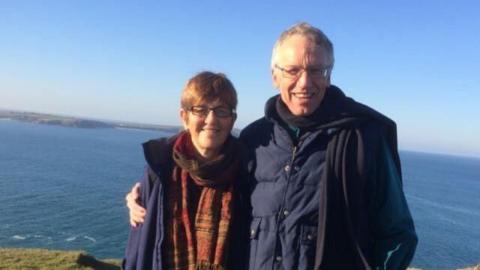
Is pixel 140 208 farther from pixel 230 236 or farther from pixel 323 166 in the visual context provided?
pixel 323 166

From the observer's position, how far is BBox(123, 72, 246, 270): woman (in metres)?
3.97

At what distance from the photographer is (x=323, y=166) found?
355 centimetres

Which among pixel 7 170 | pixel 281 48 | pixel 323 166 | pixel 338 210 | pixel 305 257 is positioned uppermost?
pixel 281 48

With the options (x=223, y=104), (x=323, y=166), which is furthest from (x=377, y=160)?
(x=223, y=104)

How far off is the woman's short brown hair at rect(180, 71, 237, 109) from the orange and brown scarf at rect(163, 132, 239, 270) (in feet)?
1.43

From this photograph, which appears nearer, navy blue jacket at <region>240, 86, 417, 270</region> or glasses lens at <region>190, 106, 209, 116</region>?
navy blue jacket at <region>240, 86, 417, 270</region>

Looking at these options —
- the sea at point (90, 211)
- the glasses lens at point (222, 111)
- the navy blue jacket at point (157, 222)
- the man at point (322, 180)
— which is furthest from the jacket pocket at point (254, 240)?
the sea at point (90, 211)

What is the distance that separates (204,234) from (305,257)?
0.93 meters

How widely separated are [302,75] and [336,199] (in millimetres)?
973

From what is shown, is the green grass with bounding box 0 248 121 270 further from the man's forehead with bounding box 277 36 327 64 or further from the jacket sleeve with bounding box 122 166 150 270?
the man's forehead with bounding box 277 36 327 64

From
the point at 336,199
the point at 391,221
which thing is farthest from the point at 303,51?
the point at 391,221

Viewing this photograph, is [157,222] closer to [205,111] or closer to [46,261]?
[205,111]

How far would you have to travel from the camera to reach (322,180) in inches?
136

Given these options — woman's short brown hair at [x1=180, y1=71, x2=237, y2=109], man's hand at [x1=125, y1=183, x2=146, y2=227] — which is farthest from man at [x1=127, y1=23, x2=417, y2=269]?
man's hand at [x1=125, y1=183, x2=146, y2=227]
